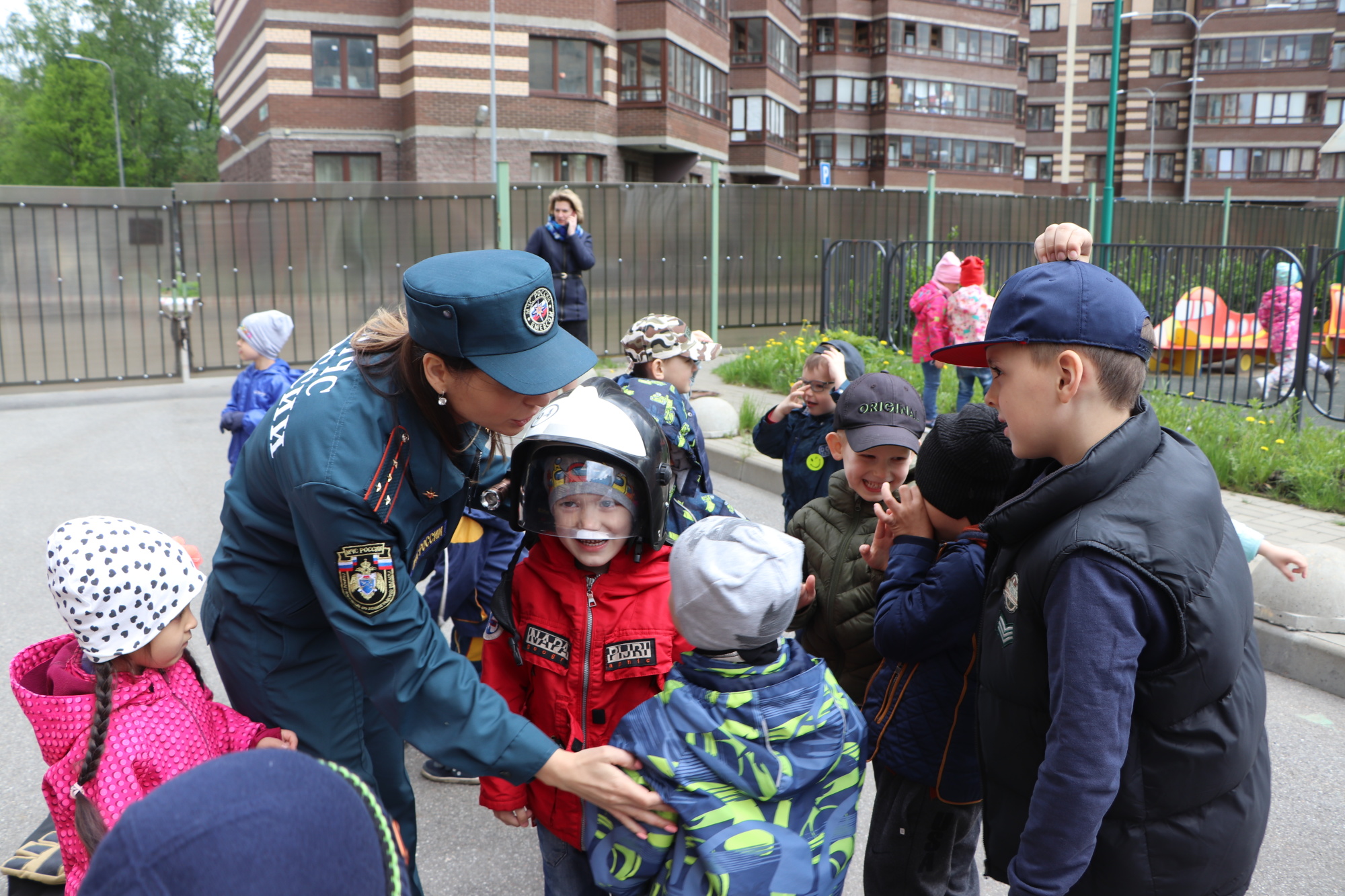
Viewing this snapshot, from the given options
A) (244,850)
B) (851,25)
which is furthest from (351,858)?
(851,25)

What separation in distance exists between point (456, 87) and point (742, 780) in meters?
33.3

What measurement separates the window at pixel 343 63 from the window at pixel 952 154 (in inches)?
1266

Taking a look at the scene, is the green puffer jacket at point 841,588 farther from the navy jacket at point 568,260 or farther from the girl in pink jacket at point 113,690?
the navy jacket at point 568,260

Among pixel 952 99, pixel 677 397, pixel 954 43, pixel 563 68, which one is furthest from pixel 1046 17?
pixel 677 397

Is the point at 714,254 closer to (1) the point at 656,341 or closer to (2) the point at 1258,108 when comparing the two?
(1) the point at 656,341

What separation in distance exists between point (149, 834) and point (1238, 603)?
1606 mm

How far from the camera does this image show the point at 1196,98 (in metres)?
60.4

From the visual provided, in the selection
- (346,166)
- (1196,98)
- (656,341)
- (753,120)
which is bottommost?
(656,341)

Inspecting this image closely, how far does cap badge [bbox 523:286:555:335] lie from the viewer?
1946 mm

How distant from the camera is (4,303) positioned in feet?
40.1

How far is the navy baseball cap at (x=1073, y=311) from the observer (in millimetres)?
1688

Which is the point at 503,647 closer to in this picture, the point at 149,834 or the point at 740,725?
the point at 740,725

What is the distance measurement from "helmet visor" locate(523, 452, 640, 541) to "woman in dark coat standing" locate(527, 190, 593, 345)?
314 inches

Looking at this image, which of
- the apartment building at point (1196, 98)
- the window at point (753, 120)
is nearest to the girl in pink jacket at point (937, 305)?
the window at point (753, 120)
